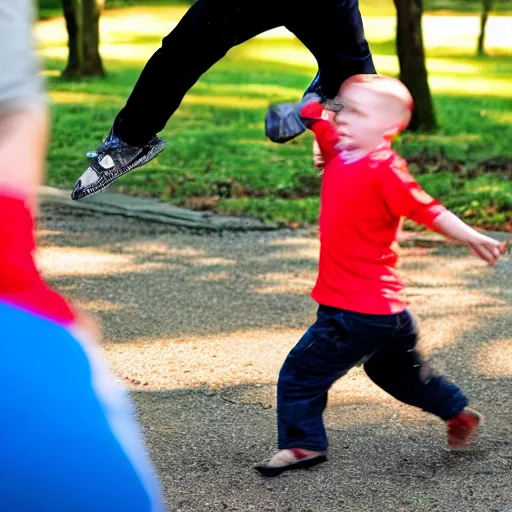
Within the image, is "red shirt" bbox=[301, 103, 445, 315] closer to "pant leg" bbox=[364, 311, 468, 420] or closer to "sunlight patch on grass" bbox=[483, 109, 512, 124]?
"pant leg" bbox=[364, 311, 468, 420]

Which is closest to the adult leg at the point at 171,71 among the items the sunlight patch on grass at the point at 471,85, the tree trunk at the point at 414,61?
the tree trunk at the point at 414,61

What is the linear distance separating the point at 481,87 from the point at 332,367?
48.8ft

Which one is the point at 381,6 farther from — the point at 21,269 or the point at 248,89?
the point at 21,269

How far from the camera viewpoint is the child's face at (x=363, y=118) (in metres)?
3.01

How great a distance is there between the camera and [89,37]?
18.0 m

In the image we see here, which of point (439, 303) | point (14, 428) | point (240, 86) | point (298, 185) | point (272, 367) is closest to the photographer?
point (14, 428)

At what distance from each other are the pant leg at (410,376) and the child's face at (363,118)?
0.52 m

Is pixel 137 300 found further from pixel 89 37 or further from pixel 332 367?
pixel 89 37

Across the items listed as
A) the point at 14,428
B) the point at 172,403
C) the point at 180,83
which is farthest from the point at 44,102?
the point at 172,403

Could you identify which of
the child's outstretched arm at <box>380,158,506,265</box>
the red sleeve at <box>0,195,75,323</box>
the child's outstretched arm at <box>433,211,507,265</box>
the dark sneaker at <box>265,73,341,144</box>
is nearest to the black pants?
the dark sneaker at <box>265,73,341,144</box>

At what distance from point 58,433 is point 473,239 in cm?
194

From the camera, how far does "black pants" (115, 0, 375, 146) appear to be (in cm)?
347

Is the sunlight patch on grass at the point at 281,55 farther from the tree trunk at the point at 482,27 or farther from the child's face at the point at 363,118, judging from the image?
the child's face at the point at 363,118

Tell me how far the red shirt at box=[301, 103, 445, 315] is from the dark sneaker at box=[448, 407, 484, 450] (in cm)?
51
